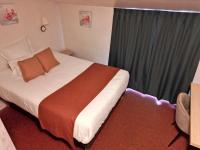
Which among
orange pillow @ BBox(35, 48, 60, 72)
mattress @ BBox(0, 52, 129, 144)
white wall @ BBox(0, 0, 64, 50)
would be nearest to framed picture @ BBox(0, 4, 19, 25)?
white wall @ BBox(0, 0, 64, 50)

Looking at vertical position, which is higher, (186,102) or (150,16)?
(150,16)

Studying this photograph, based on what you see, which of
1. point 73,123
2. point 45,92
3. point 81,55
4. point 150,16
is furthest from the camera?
point 81,55

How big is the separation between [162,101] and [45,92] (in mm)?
2210

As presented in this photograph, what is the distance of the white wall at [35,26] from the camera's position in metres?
2.80

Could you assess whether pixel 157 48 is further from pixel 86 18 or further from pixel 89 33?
pixel 86 18

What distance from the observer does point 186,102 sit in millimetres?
Result: 2107

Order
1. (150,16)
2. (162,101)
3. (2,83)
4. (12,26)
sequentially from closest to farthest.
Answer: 1. (2,83)
2. (150,16)
3. (12,26)
4. (162,101)

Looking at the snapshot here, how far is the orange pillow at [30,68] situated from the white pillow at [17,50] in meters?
0.35

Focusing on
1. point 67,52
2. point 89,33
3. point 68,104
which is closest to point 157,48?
point 89,33

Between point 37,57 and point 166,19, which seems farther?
point 37,57

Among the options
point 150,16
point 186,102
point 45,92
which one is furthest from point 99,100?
point 150,16

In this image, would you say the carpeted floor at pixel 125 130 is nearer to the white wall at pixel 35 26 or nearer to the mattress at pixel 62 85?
the mattress at pixel 62 85

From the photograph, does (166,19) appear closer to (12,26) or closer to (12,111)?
(12,26)

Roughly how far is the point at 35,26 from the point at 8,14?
1.96ft
